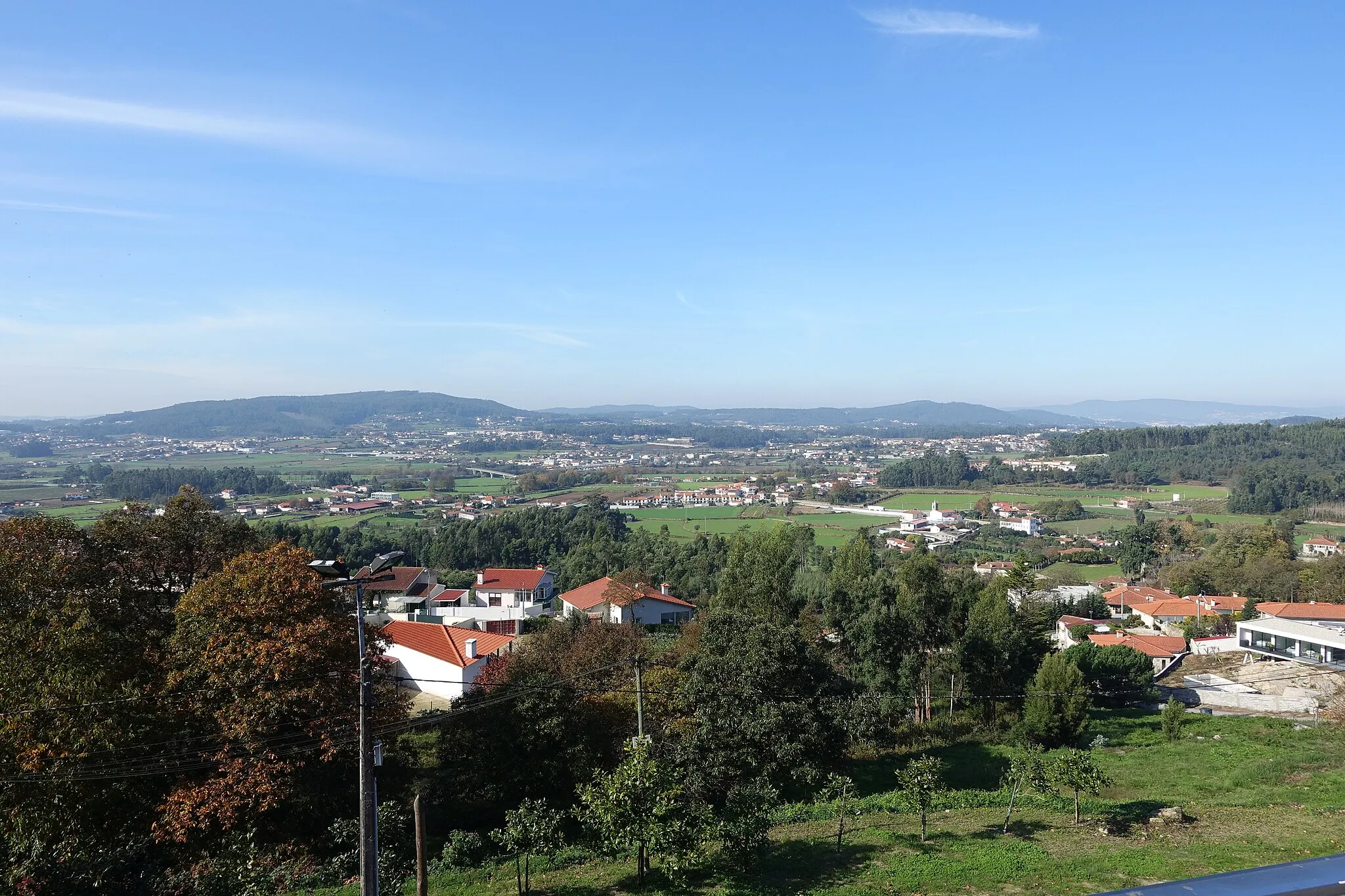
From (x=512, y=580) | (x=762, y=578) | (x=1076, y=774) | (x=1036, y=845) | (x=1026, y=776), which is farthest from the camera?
(x=512, y=580)

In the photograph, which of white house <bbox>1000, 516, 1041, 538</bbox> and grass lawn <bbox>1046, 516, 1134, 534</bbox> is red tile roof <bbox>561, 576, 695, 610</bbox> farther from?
grass lawn <bbox>1046, 516, 1134, 534</bbox>

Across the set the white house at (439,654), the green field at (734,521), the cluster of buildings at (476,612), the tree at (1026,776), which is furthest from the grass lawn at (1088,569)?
the white house at (439,654)

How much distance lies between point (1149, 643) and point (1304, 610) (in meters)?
6.48

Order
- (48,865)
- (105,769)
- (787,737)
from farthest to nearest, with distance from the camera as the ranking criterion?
(787,737), (105,769), (48,865)

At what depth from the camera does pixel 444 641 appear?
2145 centimetres

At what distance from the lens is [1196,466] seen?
93062 mm

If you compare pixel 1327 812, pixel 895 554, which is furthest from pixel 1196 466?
pixel 1327 812

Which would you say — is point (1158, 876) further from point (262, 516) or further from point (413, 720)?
point (262, 516)

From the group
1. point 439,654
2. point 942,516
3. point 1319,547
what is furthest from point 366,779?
point 942,516

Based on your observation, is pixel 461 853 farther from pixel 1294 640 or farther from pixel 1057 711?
pixel 1294 640

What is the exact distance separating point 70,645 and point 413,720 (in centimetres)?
591

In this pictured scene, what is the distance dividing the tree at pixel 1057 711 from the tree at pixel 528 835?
514 inches

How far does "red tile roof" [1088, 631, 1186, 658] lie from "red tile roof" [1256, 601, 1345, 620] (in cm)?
330

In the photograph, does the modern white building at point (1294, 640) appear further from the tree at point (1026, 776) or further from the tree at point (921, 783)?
the tree at point (921, 783)
